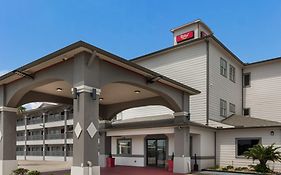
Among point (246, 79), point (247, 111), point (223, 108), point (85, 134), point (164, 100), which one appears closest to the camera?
point (85, 134)

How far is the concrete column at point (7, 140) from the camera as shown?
1459 centimetres

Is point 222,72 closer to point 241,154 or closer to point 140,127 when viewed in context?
point 241,154

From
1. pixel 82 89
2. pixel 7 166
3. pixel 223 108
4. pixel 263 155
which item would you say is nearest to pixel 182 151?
pixel 263 155

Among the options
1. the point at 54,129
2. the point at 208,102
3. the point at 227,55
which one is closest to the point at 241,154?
the point at 208,102

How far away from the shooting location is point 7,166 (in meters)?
14.7

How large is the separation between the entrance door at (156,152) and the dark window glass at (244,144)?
16.8 feet

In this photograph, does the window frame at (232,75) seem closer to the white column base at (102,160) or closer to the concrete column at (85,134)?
the white column base at (102,160)

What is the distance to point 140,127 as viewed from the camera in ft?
67.6

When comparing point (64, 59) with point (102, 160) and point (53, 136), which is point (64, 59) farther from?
point (53, 136)

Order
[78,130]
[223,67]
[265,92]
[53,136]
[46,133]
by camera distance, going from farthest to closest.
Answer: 1. [46,133]
2. [53,136]
3. [265,92]
4. [223,67]
5. [78,130]

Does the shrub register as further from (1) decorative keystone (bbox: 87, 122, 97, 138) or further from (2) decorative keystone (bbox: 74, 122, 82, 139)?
(2) decorative keystone (bbox: 74, 122, 82, 139)

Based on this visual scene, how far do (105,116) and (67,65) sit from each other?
1087 cm

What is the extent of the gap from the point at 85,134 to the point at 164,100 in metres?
8.12

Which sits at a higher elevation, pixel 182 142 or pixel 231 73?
pixel 231 73
